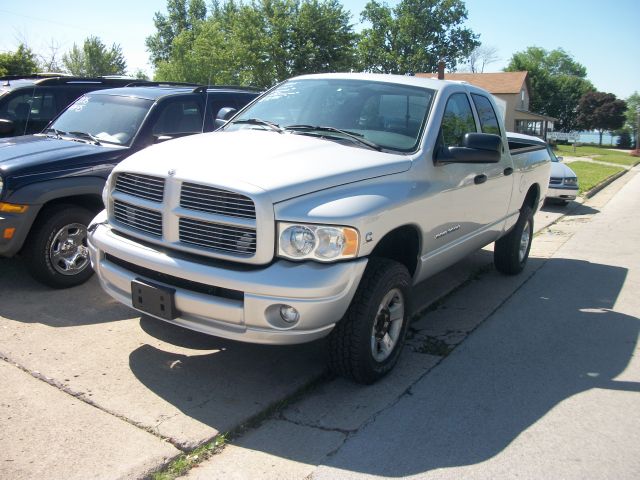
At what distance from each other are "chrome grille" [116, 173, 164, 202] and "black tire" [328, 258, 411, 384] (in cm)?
138

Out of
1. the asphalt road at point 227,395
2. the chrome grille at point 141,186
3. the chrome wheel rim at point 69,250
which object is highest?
the chrome grille at point 141,186

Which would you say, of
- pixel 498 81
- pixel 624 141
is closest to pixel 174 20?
pixel 498 81

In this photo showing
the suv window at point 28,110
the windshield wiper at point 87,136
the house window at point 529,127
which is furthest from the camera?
the house window at point 529,127

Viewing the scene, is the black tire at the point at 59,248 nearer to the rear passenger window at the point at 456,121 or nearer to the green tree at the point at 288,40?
the rear passenger window at the point at 456,121

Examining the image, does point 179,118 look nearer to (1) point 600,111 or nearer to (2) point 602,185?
(2) point 602,185

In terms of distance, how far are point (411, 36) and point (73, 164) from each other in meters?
75.6

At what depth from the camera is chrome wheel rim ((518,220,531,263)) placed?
687 cm

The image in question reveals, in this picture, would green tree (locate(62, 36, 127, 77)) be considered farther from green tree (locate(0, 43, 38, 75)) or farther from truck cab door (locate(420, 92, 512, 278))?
truck cab door (locate(420, 92, 512, 278))

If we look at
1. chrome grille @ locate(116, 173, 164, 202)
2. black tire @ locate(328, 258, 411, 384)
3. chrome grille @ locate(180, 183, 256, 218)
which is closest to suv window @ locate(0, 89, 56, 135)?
chrome grille @ locate(116, 173, 164, 202)

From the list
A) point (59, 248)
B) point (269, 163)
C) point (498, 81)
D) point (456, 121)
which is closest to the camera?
point (269, 163)

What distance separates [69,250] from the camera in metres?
5.38

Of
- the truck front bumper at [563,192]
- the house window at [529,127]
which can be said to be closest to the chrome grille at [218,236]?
the truck front bumper at [563,192]

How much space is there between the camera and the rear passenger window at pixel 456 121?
4.70m

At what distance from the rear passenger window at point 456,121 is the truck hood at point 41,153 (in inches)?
122
